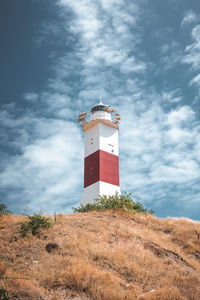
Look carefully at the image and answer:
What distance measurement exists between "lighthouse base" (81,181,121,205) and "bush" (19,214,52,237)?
1424 cm

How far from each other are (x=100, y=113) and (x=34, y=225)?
21.8 m

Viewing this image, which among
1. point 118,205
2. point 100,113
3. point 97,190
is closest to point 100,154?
point 97,190

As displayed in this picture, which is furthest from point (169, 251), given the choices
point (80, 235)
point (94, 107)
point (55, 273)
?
point (94, 107)

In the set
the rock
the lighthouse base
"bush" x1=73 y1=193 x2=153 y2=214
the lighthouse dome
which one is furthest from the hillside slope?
the lighthouse dome

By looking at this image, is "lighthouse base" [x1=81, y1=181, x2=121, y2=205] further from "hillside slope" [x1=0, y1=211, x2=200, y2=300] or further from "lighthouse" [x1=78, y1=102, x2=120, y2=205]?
"hillside slope" [x1=0, y1=211, x2=200, y2=300]

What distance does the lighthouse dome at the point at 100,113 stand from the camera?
106 feet

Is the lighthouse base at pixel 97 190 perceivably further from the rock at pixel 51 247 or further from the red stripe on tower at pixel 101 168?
the rock at pixel 51 247

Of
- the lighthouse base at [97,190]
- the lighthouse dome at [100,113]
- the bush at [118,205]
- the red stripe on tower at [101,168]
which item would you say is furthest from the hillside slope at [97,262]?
the lighthouse dome at [100,113]

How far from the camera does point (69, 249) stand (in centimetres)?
1055

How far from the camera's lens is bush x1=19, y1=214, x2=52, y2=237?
39.5ft

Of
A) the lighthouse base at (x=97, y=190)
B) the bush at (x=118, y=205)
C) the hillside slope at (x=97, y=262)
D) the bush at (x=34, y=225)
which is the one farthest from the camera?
the lighthouse base at (x=97, y=190)

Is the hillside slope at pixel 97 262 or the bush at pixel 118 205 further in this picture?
the bush at pixel 118 205

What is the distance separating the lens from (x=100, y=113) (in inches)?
1282

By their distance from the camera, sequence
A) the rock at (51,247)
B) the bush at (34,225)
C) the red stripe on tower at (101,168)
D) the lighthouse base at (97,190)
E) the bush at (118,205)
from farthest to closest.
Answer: the red stripe on tower at (101,168) < the lighthouse base at (97,190) < the bush at (118,205) < the bush at (34,225) < the rock at (51,247)
